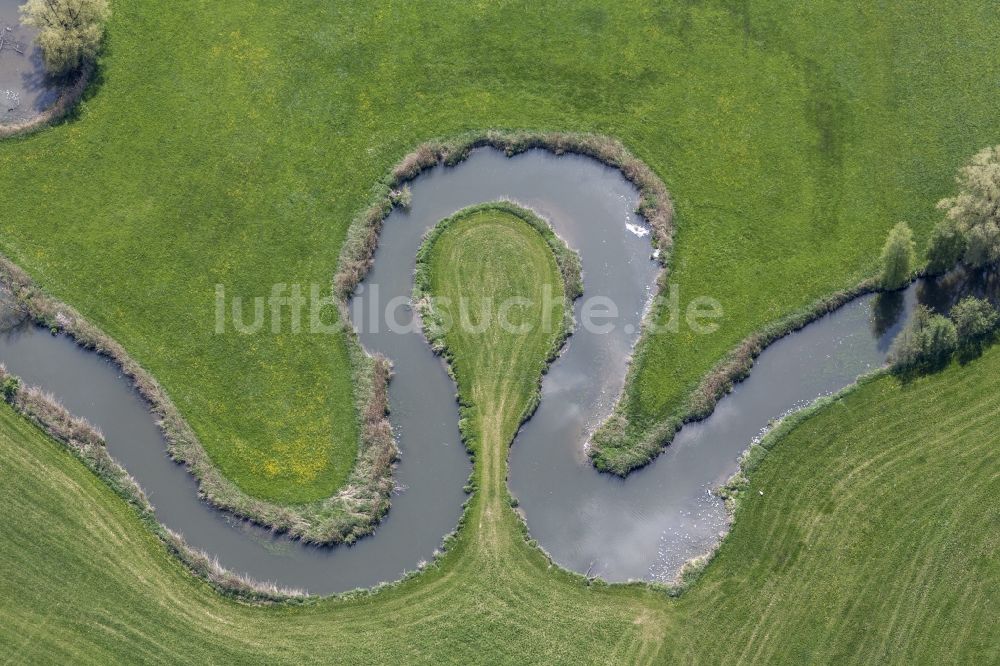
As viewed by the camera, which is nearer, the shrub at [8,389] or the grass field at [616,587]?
the grass field at [616,587]

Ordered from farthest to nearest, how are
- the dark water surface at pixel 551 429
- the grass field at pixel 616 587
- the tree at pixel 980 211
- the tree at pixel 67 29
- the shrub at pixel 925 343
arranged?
the tree at pixel 67 29 → the shrub at pixel 925 343 → the tree at pixel 980 211 → the dark water surface at pixel 551 429 → the grass field at pixel 616 587

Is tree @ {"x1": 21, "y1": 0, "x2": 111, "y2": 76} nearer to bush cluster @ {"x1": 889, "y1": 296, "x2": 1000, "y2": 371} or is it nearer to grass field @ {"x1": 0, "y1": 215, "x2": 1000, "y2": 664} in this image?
grass field @ {"x1": 0, "y1": 215, "x2": 1000, "y2": 664}

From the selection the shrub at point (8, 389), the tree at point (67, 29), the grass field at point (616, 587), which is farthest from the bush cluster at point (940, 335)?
the tree at point (67, 29)

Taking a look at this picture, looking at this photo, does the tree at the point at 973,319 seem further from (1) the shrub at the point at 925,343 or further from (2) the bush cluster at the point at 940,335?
(1) the shrub at the point at 925,343

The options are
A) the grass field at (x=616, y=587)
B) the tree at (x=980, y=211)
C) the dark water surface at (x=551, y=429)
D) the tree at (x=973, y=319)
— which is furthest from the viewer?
the tree at (x=973, y=319)

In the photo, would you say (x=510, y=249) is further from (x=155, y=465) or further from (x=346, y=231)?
(x=155, y=465)

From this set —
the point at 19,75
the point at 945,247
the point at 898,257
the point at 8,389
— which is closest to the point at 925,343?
the point at 898,257
